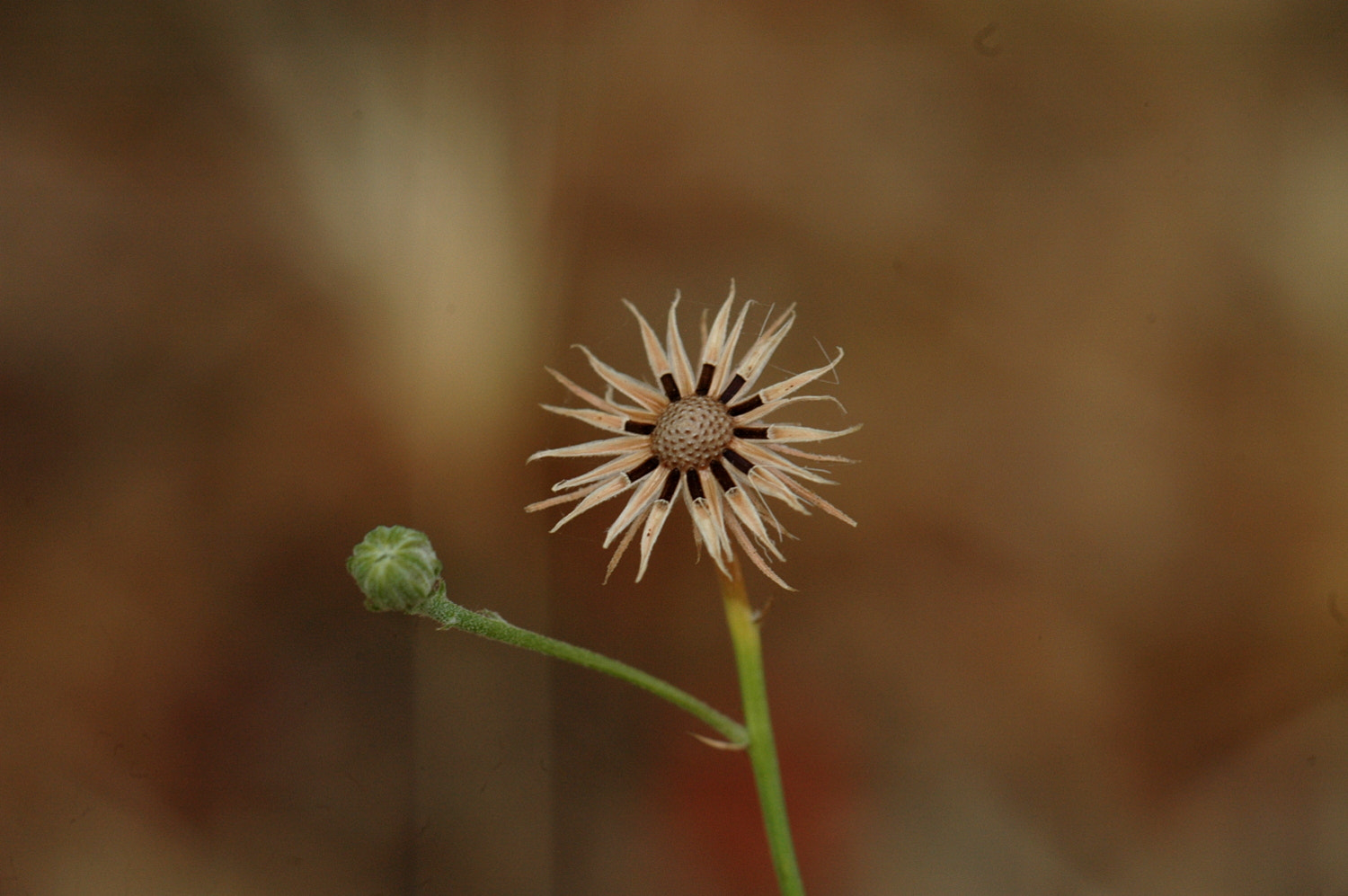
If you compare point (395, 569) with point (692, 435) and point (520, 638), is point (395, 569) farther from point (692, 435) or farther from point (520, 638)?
point (692, 435)

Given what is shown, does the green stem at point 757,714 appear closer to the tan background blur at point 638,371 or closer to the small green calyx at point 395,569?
the small green calyx at point 395,569

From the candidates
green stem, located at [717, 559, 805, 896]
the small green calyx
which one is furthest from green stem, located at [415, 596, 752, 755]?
green stem, located at [717, 559, 805, 896]

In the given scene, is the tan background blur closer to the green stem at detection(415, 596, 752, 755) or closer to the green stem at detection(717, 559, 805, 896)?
the green stem at detection(717, 559, 805, 896)

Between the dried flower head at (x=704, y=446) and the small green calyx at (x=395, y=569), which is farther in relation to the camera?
the dried flower head at (x=704, y=446)

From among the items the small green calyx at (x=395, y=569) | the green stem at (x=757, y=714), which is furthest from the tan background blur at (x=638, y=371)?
the small green calyx at (x=395, y=569)

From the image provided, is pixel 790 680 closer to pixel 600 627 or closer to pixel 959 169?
pixel 600 627
